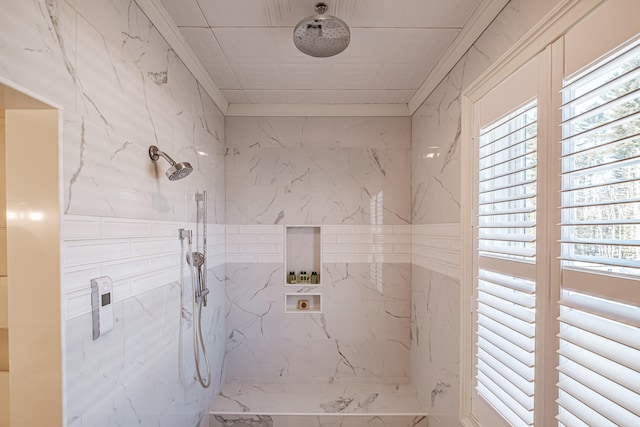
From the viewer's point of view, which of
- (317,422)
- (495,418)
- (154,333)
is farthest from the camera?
(317,422)

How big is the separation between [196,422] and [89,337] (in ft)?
4.45

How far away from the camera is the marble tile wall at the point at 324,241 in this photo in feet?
9.59

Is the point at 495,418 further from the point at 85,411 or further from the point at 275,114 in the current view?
the point at 275,114

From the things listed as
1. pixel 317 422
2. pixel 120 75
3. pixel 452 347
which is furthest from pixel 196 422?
pixel 120 75

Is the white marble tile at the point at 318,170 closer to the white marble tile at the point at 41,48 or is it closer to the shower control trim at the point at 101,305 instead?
the shower control trim at the point at 101,305

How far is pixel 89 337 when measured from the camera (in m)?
1.13

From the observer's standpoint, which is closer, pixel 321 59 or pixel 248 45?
pixel 248 45

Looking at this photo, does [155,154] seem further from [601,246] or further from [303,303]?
[303,303]

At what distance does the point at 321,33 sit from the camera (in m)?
1.58

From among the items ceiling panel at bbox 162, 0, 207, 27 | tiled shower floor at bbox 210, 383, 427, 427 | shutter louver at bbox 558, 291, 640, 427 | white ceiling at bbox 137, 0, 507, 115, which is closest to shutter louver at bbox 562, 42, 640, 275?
shutter louver at bbox 558, 291, 640, 427

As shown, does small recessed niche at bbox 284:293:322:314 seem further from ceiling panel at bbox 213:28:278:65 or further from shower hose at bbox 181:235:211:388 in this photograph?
ceiling panel at bbox 213:28:278:65

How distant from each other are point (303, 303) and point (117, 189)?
1.96 meters

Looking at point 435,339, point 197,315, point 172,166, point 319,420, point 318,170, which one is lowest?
point 319,420

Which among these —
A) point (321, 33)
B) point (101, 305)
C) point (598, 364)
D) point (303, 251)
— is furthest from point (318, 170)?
point (598, 364)
